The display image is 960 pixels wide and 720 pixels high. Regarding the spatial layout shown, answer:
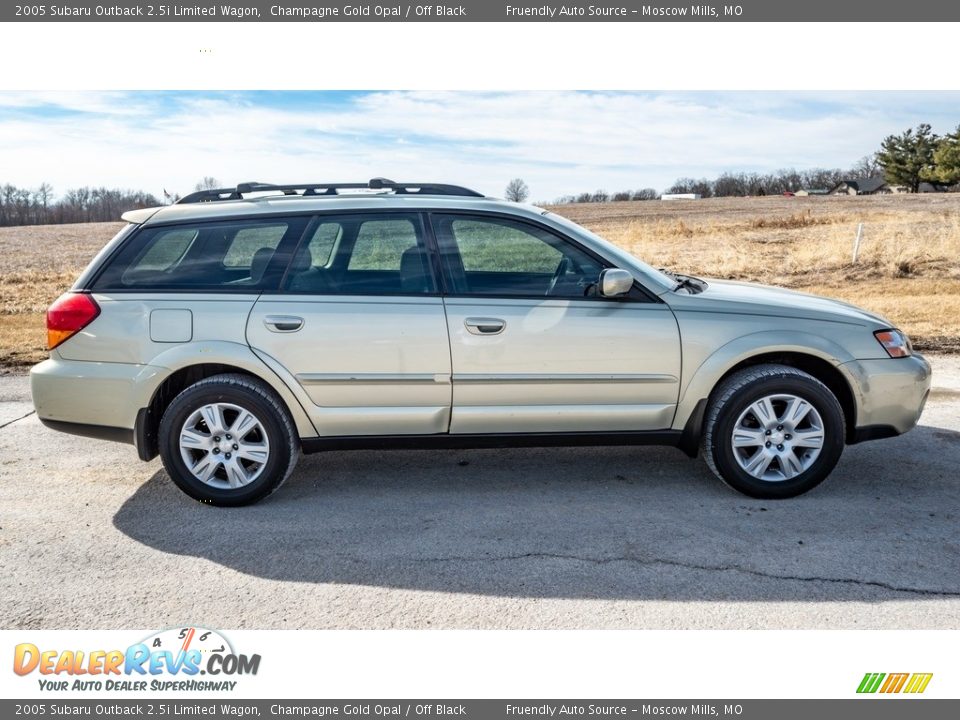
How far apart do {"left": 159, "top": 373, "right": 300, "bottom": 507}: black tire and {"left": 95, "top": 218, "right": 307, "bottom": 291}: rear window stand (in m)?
0.56

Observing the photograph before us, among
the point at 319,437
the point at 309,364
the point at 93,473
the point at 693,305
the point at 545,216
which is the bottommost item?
the point at 93,473

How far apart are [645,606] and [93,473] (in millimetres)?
3593

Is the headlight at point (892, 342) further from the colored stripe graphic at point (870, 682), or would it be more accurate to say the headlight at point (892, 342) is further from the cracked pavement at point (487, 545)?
the colored stripe graphic at point (870, 682)

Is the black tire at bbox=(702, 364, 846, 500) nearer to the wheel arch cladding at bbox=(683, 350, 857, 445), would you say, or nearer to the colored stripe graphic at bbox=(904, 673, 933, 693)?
the wheel arch cladding at bbox=(683, 350, 857, 445)

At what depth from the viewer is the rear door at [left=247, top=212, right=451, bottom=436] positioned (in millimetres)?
4824

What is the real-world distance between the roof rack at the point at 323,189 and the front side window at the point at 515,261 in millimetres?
439

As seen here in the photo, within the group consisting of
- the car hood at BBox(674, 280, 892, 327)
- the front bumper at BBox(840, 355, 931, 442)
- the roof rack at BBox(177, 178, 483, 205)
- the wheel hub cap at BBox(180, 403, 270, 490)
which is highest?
the roof rack at BBox(177, 178, 483, 205)

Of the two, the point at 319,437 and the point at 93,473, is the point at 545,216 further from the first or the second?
the point at 93,473

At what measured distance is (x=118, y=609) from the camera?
12.2ft

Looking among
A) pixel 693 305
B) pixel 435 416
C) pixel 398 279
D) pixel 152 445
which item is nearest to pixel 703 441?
pixel 693 305

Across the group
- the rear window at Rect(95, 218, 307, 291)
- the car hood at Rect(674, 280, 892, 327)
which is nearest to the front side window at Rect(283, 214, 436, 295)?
the rear window at Rect(95, 218, 307, 291)

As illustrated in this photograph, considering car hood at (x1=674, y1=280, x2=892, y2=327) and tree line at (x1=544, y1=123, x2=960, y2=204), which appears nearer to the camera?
car hood at (x1=674, y1=280, x2=892, y2=327)

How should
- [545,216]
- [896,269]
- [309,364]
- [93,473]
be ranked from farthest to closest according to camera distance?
1. [896,269]
2. [93,473]
3. [545,216]
4. [309,364]

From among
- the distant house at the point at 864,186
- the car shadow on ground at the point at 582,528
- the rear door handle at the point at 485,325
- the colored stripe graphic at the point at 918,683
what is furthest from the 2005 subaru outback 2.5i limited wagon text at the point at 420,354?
the distant house at the point at 864,186
